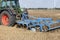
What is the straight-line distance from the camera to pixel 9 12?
13.1 meters

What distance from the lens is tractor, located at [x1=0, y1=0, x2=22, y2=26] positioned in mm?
12969

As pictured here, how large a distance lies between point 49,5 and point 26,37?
56.4 feet

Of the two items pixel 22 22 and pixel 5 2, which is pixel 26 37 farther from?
pixel 5 2

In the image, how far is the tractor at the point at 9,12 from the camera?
1297 cm

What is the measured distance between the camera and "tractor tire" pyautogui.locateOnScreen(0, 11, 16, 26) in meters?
12.9

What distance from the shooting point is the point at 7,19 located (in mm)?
13344

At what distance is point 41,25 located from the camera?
37.0 feet

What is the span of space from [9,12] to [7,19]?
496 mm

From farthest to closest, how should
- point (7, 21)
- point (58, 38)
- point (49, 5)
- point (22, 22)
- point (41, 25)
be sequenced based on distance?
point (49, 5), point (7, 21), point (22, 22), point (41, 25), point (58, 38)

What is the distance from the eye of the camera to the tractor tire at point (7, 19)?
1293cm

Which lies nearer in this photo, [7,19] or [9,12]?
[9,12]

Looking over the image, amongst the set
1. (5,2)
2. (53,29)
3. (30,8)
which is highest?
(5,2)

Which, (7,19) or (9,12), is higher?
(9,12)

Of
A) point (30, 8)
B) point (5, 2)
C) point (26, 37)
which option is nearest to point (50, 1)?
point (30, 8)
